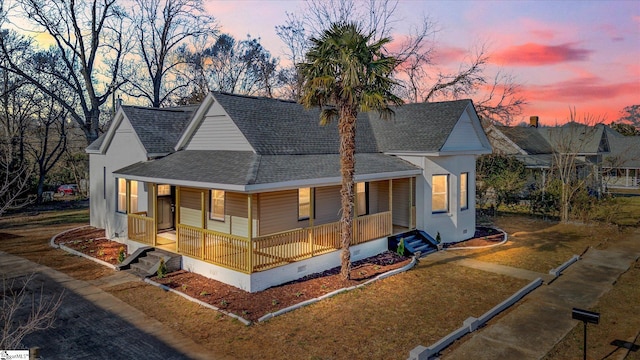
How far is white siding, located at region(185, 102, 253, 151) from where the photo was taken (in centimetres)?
1499

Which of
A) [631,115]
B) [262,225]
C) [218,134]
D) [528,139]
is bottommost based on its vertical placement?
[262,225]

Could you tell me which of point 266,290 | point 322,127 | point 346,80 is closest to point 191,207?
point 266,290

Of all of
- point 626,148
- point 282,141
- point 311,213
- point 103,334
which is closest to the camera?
point 103,334

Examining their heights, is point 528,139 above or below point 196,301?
above

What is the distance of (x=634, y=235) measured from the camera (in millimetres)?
20375

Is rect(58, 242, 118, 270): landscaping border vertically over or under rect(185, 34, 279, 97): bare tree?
Answer: under

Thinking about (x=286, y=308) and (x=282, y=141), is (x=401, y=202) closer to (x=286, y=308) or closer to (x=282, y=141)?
(x=282, y=141)

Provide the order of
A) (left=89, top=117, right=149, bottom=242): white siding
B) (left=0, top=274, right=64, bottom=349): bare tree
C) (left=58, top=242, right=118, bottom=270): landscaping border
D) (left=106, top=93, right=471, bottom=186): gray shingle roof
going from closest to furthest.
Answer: (left=0, top=274, right=64, bottom=349): bare tree, (left=106, top=93, right=471, bottom=186): gray shingle roof, (left=58, top=242, right=118, bottom=270): landscaping border, (left=89, top=117, right=149, bottom=242): white siding

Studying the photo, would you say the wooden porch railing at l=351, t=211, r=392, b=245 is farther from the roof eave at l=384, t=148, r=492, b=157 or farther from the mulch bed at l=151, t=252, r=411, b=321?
the roof eave at l=384, t=148, r=492, b=157

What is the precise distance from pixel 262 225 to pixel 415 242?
22.2 feet

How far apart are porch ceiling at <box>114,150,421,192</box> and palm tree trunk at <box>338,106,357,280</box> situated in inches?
50.0

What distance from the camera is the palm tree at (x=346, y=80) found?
1172 cm

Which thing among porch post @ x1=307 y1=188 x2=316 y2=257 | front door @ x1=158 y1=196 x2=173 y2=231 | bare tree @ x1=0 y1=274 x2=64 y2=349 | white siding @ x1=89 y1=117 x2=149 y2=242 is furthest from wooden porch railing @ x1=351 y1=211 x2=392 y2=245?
bare tree @ x1=0 y1=274 x2=64 y2=349

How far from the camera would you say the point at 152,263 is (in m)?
13.8
